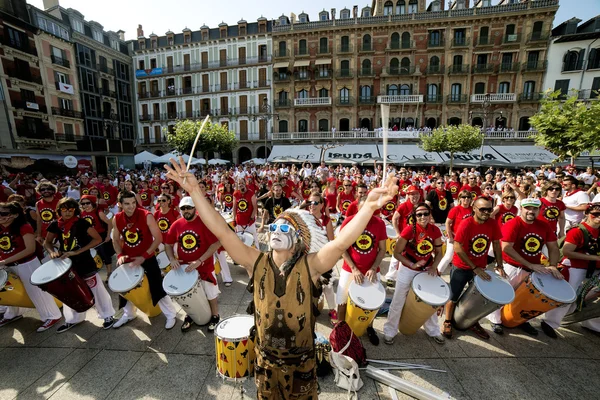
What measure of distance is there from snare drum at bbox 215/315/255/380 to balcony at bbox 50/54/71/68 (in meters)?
39.0

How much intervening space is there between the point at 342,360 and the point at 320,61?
104 ft

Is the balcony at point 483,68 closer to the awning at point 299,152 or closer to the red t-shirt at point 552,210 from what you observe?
the awning at point 299,152

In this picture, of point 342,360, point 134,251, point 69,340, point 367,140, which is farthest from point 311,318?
point 367,140

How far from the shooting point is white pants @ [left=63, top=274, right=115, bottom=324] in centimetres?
456

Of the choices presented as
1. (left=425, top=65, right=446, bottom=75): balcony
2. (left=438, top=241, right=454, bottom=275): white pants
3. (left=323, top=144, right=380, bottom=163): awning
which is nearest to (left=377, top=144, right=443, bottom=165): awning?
(left=323, top=144, right=380, bottom=163): awning

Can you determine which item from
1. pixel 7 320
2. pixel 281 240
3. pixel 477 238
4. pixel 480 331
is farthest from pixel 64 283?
pixel 480 331

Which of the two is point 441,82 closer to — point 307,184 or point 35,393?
point 307,184

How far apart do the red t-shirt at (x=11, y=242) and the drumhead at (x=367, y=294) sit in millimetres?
5191

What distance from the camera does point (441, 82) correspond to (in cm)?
2878

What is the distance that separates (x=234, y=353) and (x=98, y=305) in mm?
3197

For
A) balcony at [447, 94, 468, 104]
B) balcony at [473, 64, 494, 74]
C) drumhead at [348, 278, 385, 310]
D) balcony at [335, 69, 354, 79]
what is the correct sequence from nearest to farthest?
drumhead at [348, 278, 385, 310]
balcony at [473, 64, 494, 74]
balcony at [447, 94, 468, 104]
balcony at [335, 69, 354, 79]

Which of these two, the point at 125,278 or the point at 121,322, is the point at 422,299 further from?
the point at 121,322

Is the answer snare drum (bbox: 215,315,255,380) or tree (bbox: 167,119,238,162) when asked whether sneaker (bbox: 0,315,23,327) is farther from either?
tree (bbox: 167,119,238,162)

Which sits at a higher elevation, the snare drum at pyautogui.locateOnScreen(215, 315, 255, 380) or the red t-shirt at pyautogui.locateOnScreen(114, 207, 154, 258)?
the red t-shirt at pyautogui.locateOnScreen(114, 207, 154, 258)
